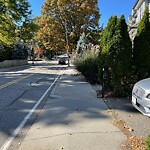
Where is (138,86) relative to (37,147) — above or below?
above

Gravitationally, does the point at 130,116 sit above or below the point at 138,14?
below

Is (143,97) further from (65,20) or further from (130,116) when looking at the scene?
(65,20)

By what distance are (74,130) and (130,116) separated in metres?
1.83

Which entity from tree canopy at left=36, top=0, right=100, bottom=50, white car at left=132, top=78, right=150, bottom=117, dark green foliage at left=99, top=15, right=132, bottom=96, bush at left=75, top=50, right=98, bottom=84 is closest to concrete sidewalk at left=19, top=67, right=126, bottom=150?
white car at left=132, top=78, right=150, bottom=117

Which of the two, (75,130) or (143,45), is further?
(143,45)

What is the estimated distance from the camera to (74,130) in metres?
6.11

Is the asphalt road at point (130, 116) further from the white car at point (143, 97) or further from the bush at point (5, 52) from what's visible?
the bush at point (5, 52)

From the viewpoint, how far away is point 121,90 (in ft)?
32.5

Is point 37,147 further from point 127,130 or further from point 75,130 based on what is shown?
point 127,130

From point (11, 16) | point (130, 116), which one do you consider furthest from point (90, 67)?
point (11, 16)

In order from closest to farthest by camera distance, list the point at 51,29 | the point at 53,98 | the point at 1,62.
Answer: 1. the point at 53,98
2. the point at 1,62
3. the point at 51,29

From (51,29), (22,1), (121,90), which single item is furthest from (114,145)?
(51,29)

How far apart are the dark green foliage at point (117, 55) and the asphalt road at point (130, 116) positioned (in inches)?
22.7

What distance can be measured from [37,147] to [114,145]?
1.37m
